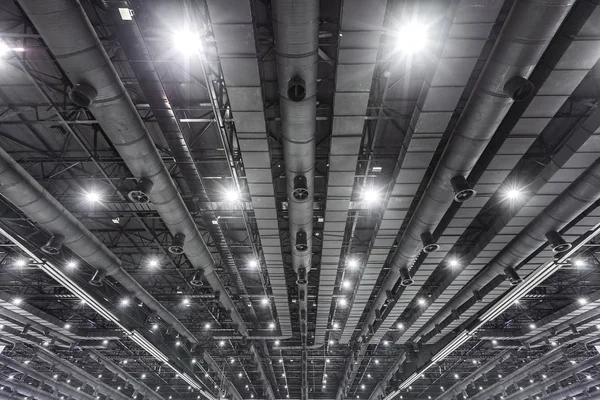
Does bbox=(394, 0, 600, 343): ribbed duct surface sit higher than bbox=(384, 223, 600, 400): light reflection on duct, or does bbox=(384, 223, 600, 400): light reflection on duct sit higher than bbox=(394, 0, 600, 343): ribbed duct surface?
bbox=(394, 0, 600, 343): ribbed duct surface

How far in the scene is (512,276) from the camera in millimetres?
14781

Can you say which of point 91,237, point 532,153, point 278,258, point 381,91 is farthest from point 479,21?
point 91,237

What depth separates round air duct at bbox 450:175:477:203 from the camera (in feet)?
30.9

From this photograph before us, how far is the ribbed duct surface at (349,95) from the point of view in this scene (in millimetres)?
6765

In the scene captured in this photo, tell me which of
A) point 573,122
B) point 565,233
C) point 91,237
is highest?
point 573,122

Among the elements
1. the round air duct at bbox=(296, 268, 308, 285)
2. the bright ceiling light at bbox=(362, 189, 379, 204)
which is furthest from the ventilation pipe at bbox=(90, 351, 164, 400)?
the bright ceiling light at bbox=(362, 189, 379, 204)

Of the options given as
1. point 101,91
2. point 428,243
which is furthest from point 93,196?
point 428,243

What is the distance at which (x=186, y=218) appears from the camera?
40.9ft

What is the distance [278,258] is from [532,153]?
476 inches

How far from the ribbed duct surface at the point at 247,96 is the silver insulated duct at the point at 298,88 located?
72cm

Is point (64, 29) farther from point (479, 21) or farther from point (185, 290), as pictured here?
point (185, 290)

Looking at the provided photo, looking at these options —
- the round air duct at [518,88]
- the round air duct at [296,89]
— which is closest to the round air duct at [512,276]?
the round air duct at [518,88]

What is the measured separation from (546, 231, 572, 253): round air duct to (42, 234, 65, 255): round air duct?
19.8 metres

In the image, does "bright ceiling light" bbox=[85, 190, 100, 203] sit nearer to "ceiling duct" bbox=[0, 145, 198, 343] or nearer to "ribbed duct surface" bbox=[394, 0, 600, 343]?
"ceiling duct" bbox=[0, 145, 198, 343]
